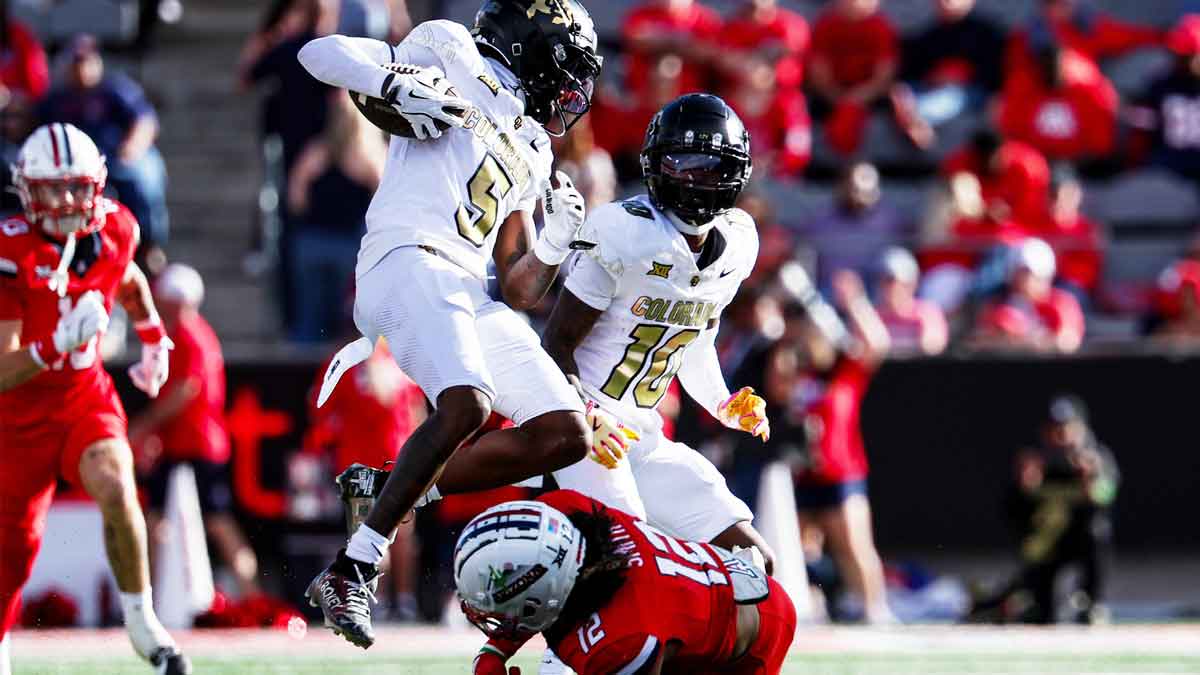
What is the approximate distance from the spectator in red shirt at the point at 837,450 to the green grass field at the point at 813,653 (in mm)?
760

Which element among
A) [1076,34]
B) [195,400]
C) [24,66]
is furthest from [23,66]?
[1076,34]

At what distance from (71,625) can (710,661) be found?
5804mm

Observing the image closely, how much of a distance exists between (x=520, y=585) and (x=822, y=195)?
7745mm

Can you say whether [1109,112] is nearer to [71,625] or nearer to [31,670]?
[71,625]

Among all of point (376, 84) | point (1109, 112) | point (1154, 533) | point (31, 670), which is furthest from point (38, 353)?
point (1109, 112)

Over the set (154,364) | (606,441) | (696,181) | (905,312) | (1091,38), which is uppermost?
(696,181)

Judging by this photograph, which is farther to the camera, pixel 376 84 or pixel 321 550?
pixel 321 550

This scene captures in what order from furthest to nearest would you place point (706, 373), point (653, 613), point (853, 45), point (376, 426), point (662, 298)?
point (853, 45) → point (376, 426) → point (706, 373) → point (662, 298) → point (653, 613)

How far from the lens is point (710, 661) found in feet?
17.0

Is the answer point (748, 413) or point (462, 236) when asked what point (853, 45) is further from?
point (462, 236)

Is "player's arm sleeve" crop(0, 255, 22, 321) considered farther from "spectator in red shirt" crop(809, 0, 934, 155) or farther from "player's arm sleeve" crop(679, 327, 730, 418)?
"spectator in red shirt" crop(809, 0, 934, 155)

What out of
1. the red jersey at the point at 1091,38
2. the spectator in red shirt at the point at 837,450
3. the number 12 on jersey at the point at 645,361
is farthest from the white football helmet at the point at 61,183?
the red jersey at the point at 1091,38

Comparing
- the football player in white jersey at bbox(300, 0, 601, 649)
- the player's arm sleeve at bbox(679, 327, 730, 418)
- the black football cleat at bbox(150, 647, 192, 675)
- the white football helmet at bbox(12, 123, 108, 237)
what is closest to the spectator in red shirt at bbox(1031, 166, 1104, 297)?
the player's arm sleeve at bbox(679, 327, 730, 418)

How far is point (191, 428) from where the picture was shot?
33.9 ft
